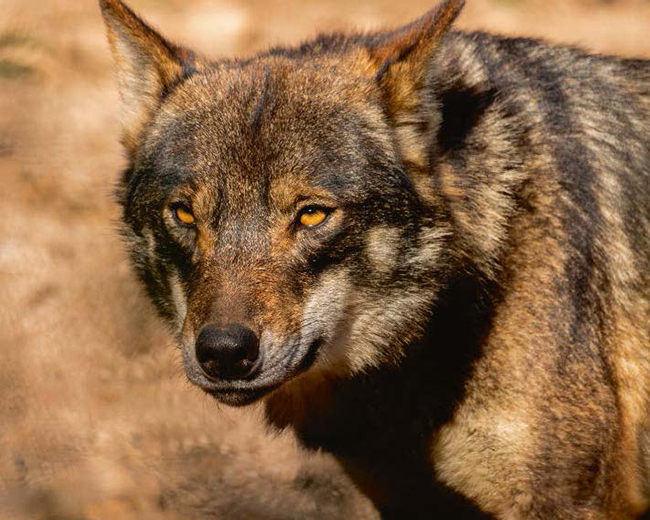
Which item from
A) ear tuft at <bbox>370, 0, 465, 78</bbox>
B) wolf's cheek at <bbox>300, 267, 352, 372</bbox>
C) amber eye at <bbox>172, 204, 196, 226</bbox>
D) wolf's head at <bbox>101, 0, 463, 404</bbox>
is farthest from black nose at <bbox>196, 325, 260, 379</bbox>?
ear tuft at <bbox>370, 0, 465, 78</bbox>

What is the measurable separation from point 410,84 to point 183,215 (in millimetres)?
1120

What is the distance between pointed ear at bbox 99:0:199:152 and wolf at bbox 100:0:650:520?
0.4 inches

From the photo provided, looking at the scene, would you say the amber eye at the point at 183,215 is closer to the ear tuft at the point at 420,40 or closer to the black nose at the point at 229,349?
the black nose at the point at 229,349

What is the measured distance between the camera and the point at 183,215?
155 inches

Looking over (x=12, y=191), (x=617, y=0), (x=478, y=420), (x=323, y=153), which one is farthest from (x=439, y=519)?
A: (x=617, y=0)

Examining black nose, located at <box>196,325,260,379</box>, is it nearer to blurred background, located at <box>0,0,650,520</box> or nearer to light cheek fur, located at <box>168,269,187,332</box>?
light cheek fur, located at <box>168,269,187,332</box>

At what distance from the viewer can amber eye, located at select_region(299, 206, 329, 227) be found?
375 centimetres

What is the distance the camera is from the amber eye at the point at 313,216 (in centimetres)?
375

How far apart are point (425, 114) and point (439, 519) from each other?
102 inches

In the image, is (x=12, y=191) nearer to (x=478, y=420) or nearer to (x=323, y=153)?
(x=323, y=153)

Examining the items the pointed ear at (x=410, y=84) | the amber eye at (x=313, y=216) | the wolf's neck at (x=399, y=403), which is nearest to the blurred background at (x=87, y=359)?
the wolf's neck at (x=399, y=403)

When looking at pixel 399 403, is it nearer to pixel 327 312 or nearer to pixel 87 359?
pixel 327 312

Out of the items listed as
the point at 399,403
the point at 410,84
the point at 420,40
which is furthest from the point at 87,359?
the point at 420,40

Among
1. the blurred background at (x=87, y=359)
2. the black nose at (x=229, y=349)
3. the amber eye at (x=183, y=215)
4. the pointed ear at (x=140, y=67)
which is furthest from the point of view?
the blurred background at (x=87, y=359)
